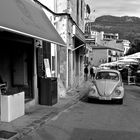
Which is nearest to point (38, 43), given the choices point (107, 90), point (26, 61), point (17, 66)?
point (26, 61)

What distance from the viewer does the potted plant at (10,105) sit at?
8703 millimetres

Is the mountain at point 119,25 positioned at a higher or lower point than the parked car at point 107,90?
higher

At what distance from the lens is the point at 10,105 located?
884 centimetres

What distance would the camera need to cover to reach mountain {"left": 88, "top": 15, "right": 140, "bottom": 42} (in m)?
127

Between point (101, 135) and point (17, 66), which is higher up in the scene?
point (17, 66)

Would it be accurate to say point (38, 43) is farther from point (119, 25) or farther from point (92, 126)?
point (119, 25)

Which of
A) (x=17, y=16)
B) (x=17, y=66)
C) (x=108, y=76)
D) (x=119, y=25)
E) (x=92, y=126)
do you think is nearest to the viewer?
(x=17, y=16)

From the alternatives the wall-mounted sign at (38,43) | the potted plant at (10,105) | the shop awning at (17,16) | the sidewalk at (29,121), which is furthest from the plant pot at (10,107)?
the wall-mounted sign at (38,43)

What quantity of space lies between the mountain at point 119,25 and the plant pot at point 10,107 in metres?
115

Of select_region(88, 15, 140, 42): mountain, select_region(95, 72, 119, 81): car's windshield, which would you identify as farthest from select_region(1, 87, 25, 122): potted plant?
select_region(88, 15, 140, 42): mountain

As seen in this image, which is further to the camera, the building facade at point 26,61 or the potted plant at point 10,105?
the building facade at point 26,61

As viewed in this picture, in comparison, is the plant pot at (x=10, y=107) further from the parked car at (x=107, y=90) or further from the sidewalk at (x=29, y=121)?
the parked car at (x=107, y=90)

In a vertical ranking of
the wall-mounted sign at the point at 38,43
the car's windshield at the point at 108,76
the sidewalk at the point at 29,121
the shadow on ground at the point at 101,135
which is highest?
the wall-mounted sign at the point at 38,43

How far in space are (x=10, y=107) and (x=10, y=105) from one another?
0.06m
